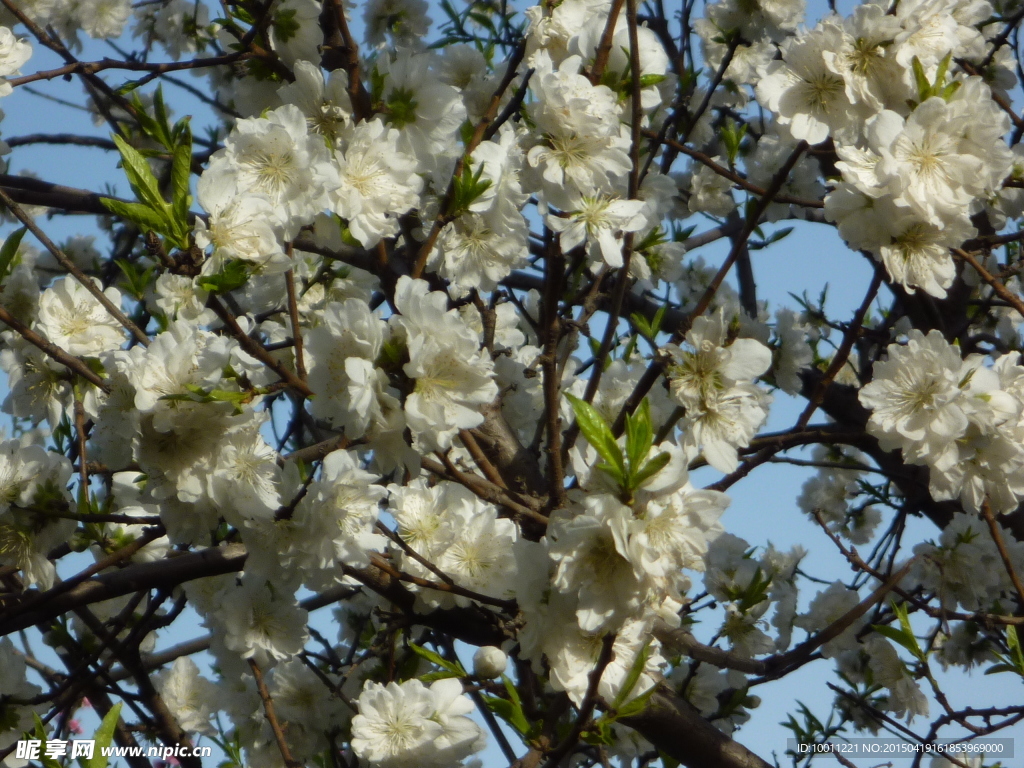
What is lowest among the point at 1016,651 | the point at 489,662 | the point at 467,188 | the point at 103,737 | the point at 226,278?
the point at 1016,651

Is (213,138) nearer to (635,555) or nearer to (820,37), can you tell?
(820,37)

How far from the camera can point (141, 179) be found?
4.82 feet

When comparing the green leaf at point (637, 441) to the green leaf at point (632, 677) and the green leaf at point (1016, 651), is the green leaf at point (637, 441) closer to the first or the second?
the green leaf at point (632, 677)

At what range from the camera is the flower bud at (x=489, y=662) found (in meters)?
2.00

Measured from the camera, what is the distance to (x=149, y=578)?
A: 2043 millimetres

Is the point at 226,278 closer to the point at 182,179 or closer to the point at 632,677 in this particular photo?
the point at 182,179

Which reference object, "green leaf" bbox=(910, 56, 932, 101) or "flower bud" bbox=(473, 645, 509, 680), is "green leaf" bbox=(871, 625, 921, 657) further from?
"green leaf" bbox=(910, 56, 932, 101)

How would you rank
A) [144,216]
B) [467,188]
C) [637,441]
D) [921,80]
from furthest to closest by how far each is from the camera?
[467,188]
[921,80]
[144,216]
[637,441]

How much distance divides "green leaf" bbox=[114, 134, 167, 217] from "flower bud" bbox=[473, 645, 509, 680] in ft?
3.77

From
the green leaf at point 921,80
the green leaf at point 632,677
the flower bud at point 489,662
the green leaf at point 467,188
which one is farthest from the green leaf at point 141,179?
the green leaf at point 921,80

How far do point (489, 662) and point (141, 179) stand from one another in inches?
48.0

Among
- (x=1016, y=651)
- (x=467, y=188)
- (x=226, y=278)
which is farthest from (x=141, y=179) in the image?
(x=1016, y=651)

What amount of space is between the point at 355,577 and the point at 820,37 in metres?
1.46

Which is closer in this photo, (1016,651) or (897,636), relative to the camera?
(897,636)
